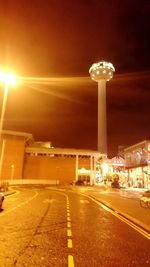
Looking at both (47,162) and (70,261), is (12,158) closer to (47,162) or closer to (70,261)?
(47,162)

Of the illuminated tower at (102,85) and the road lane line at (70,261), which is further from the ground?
the illuminated tower at (102,85)

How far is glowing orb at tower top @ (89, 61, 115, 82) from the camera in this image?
467ft

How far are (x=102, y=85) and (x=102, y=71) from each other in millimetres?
13386

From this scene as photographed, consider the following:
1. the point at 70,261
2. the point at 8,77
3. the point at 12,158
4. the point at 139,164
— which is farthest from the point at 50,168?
the point at 70,261

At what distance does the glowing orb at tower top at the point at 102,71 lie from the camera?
467ft

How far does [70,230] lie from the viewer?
1056 centimetres

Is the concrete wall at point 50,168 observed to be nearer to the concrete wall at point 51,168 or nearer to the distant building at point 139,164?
the concrete wall at point 51,168

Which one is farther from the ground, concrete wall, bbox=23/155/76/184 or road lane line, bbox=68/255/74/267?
concrete wall, bbox=23/155/76/184

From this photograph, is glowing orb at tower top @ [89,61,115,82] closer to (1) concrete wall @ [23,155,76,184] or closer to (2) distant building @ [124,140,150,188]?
(2) distant building @ [124,140,150,188]

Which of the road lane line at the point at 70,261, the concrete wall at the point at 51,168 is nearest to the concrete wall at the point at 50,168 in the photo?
the concrete wall at the point at 51,168

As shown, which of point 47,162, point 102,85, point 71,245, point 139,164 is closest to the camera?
point 71,245

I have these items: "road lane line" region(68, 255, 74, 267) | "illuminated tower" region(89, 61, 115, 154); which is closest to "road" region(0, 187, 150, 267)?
"road lane line" region(68, 255, 74, 267)

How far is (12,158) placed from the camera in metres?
81.9

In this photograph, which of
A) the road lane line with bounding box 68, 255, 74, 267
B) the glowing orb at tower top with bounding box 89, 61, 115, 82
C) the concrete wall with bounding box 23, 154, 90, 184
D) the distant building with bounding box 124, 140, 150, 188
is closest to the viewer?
the road lane line with bounding box 68, 255, 74, 267
